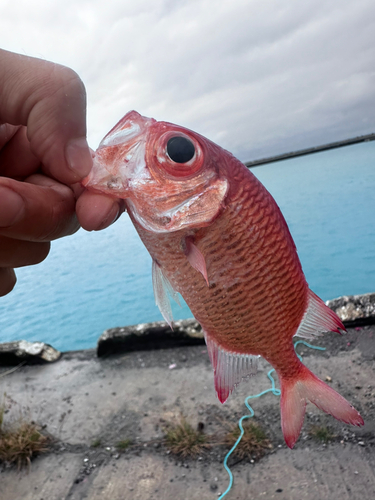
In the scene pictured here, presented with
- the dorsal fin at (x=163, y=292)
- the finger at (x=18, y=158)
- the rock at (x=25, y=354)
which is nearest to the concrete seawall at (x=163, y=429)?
the rock at (x=25, y=354)

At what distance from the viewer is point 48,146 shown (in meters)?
1.21

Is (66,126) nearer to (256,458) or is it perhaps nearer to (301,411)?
(301,411)

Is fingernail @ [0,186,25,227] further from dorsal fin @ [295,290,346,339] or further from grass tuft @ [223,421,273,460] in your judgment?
grass tuft @ [223,421,273,460]

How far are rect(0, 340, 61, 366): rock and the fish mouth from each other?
4.52 meters

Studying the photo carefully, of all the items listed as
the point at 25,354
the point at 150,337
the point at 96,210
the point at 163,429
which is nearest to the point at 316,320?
the point at 96,210

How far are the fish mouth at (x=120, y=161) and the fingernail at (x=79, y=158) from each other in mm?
56

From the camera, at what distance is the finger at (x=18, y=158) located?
1461 millimetres

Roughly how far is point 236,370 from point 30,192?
0.93 meters

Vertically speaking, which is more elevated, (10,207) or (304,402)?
(10,207)

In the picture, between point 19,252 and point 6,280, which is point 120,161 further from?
point 6,280

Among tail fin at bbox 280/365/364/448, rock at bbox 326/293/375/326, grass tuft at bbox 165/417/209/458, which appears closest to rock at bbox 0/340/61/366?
grass tuft at bbox 165/417/209/458

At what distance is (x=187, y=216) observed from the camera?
3.71 feet

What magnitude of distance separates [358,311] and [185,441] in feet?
8.16

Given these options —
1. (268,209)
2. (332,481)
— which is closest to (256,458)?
(332,481)
